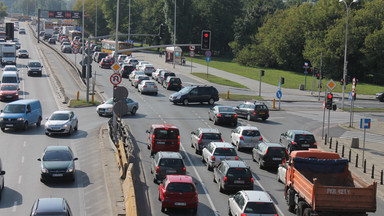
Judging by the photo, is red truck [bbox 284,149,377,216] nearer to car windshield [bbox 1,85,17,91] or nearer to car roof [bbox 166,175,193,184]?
car roof [bbox 166,175,193,184]

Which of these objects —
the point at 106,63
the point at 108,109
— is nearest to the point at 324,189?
the point at 108,109

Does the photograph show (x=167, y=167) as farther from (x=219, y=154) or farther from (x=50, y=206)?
(x=50, y=206)

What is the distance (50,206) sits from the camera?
1575cm

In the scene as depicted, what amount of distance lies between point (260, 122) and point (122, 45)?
5562 cm

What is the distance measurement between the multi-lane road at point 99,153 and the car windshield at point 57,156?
1132mm

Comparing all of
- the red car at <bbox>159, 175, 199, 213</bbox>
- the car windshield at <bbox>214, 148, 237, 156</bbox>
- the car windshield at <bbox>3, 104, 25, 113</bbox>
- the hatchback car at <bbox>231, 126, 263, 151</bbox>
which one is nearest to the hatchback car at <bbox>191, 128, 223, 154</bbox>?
the hatchback car at <bbox>231, 126, 263, 151</bbox>

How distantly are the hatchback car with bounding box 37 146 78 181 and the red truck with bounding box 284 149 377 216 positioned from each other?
31.4ft

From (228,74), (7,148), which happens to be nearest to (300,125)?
(7,148)

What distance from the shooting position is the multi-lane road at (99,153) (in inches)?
851

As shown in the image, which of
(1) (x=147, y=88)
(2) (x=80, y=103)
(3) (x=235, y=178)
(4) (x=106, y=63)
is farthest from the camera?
(4) (x=106, y=63)

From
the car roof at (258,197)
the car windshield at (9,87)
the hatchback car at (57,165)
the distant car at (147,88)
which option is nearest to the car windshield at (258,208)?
the car roof at (258,197)

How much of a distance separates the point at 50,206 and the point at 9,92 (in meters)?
34.6

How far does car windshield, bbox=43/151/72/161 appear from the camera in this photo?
79.8 feet

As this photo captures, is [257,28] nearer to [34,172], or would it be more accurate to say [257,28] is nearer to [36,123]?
[36,123]
